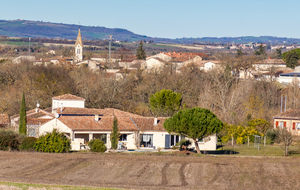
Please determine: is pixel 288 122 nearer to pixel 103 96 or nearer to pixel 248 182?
pixel 103 96

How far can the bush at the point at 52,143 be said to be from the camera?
34.6m

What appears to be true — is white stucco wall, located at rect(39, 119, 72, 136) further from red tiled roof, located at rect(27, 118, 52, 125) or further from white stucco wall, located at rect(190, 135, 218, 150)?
→ white stucco wall, located at rect(190, 135, 218, 150)

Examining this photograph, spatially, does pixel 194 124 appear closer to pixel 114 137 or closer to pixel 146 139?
pixel 114 137

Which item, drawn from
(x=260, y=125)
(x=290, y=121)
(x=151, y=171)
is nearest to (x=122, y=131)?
(x=151, y=171)

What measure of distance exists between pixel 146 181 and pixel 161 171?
2365 mm

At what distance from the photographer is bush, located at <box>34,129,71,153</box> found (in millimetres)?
34594

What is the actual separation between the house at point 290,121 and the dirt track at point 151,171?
2098 centimetres

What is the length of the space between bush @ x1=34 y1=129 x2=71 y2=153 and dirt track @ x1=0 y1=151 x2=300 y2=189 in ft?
6.66

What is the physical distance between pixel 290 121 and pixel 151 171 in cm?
2877

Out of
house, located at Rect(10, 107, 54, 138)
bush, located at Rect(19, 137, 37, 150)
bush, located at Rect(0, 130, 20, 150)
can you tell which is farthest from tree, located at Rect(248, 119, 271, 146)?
bush, located at Rect(0, 130, 20, 150)

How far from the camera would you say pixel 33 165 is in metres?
29.5

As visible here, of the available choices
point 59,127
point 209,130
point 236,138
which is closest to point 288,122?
point 236,138

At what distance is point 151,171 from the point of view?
28.2 meters

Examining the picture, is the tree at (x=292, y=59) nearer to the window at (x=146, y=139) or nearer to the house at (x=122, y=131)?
the house at (x=122, y=131)
